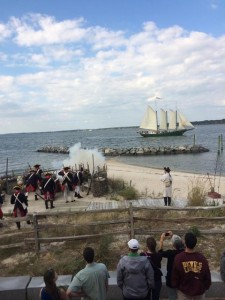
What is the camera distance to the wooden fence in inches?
343

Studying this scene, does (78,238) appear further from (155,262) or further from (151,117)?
(151,117)

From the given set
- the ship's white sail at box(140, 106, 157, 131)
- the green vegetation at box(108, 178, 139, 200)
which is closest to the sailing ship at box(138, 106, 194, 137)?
the ship's white sail at box(140, 106, 157, 131)

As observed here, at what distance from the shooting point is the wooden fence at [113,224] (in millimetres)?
8703

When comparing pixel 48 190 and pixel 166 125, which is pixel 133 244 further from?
pixel 166 125

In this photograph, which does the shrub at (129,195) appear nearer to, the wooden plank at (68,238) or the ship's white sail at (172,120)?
the wooden plank at (68,238)

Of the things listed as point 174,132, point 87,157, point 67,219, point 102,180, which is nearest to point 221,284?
point 67,219

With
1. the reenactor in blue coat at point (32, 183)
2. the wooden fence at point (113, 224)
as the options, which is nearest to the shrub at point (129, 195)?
the reenactor in blue coat at point (32, 183)

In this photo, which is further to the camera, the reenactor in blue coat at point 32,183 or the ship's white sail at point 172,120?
the ship's white sail at point 172,120

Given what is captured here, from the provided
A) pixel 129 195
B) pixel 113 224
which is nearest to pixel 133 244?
pixel 113 224

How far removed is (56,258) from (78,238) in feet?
2.29

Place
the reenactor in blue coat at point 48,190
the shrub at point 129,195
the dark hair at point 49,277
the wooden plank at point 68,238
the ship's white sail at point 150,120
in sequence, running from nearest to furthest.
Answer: the dark hair at point 49,277, the wooden plank at point 68,238, the reenactor in blue coat at point 48,190, the shrub at point 129,195, the ship's white sail at point 150,120

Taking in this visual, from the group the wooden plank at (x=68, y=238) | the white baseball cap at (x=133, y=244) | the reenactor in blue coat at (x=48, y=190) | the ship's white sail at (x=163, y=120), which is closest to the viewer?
the white baseball cap at (x=133, y=244)

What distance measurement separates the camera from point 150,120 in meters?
110

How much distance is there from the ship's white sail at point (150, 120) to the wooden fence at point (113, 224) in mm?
94119
